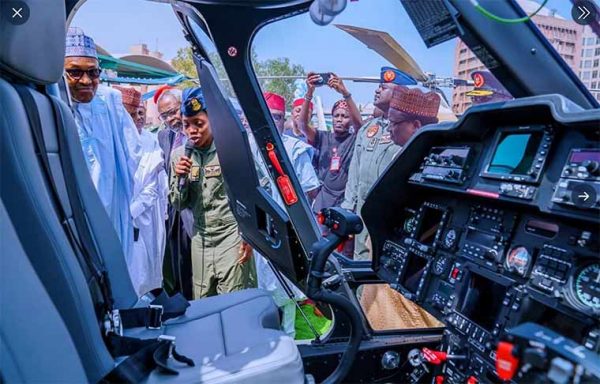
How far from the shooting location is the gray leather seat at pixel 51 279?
867 mm

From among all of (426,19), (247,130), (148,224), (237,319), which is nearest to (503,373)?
(237,319)

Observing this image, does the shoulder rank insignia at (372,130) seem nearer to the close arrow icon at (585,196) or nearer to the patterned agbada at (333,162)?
the patterned agbada at (333,162)

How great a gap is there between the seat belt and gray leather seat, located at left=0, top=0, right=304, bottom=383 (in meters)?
0.03

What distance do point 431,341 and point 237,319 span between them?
31.9 inches

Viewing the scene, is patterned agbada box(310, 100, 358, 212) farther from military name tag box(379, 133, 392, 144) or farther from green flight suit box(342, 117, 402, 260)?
military name tag box(379, 133, 392, 144)

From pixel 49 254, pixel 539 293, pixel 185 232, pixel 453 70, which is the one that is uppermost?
pixel 453 70

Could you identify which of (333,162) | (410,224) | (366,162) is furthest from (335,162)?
(410,224)

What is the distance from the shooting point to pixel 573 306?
3.82 feet

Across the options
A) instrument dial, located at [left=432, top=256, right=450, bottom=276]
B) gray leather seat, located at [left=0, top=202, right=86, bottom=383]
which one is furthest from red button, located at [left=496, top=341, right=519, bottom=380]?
gray leather seat, located at [left=0, top=202, right=86, bottom=383]

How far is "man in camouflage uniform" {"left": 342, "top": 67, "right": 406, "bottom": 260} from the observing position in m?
2.30

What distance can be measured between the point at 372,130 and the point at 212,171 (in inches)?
36.8

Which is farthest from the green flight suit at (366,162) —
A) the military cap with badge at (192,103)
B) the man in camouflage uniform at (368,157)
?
the military cap with badge at (192,103)

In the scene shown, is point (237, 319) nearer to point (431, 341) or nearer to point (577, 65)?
point (431, 341)

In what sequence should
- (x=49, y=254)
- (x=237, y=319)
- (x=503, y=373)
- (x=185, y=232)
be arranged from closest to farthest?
(x=503, y=373) < (x=49, y=254) < (x=237, y=319) < (x=185, y=232)
